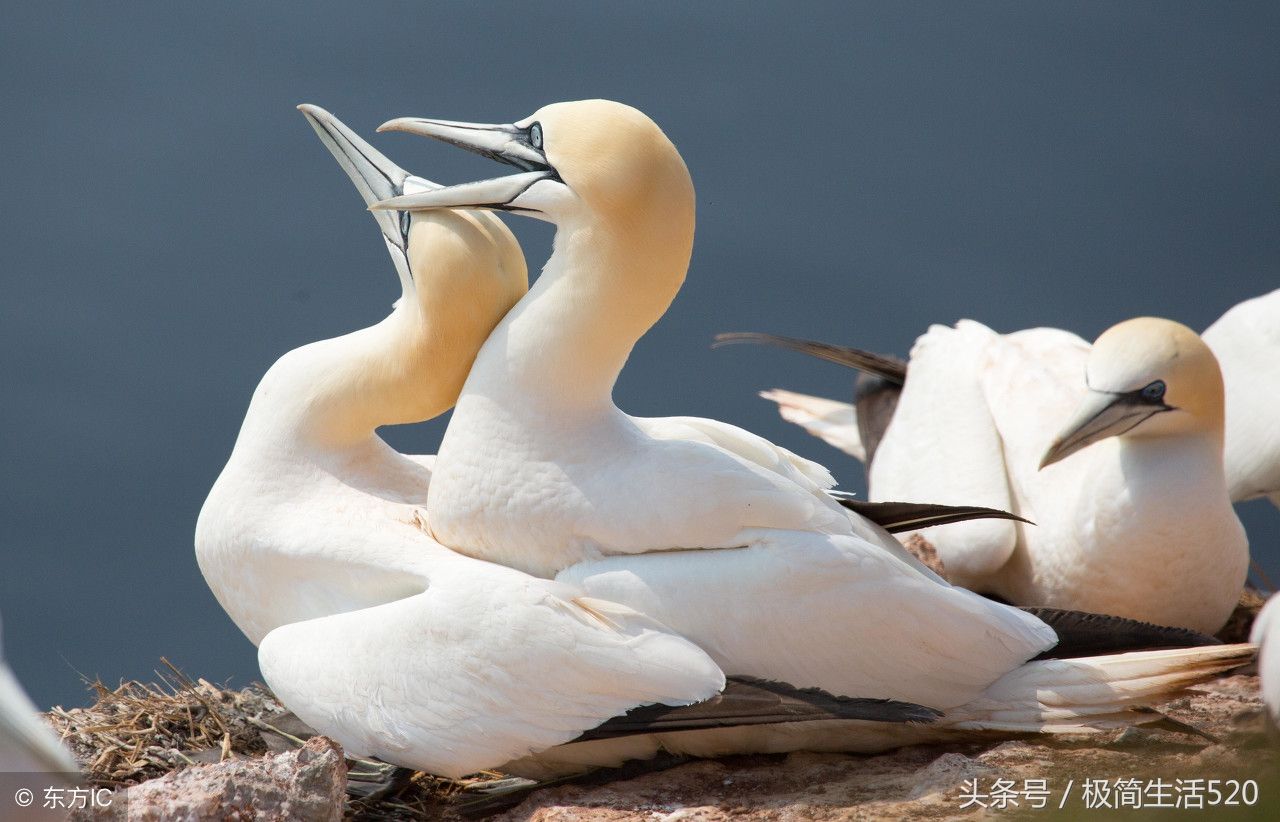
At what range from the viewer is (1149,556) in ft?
15.2

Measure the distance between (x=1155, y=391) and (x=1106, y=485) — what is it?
327 mm

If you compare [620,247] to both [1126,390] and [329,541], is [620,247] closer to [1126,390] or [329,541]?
[329,541]

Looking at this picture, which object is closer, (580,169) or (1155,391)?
(580,169)

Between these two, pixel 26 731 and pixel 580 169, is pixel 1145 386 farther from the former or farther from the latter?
pixel 26 731

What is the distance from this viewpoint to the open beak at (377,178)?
397cm

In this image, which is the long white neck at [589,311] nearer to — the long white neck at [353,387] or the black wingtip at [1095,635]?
the long white neck at [353,387]

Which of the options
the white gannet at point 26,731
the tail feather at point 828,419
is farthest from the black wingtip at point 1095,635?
the white gannet at point 26,731

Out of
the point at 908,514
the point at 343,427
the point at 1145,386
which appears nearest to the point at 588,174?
the point at 343,427

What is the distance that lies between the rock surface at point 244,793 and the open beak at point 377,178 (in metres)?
1.27

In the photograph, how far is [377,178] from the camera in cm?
404

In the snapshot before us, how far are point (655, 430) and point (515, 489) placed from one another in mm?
556

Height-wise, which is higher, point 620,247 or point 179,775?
point 620,247

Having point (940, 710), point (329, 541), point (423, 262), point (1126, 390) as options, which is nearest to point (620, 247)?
point (423, 262)

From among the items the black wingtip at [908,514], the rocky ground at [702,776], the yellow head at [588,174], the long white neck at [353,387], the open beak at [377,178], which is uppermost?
the open beak at [377,178]
